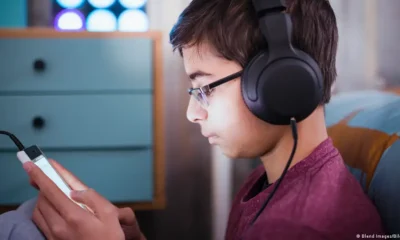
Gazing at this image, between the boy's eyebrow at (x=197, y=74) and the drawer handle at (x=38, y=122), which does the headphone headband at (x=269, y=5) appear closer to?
the boy's eyebrow at (x=197, y=74)

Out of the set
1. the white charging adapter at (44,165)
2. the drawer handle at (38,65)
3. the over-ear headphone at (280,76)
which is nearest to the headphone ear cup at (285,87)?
the over-ear headphone at (280,76)

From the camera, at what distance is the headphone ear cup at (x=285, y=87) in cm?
49

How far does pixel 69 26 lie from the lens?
1.18 metres

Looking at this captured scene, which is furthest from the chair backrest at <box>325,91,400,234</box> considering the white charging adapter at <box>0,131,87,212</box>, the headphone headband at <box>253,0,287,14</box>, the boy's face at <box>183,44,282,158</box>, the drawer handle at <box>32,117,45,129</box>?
the drawer handle at <box>32,117,45,129</box>

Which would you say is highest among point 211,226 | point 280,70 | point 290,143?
point 280,70

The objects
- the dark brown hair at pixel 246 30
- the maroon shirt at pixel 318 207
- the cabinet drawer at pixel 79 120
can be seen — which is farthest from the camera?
the cabinet drawer at pixel 79 120

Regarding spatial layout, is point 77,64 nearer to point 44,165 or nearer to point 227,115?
point 44,165

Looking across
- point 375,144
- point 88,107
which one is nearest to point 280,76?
point 375,144

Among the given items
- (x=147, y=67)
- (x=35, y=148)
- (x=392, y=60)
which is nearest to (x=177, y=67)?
(x=147, y=67)

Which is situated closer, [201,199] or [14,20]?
[14,20]

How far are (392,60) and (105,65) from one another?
0.79m

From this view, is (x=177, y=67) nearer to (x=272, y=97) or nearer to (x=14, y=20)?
(x=14, y=20)

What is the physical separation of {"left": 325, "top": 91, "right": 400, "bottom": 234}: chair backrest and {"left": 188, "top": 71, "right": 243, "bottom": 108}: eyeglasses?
0.28 meters

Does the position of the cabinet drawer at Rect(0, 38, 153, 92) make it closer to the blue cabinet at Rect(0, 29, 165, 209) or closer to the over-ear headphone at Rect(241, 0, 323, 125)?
the blue cabinet at Rect(0, 29, 165, 209)
